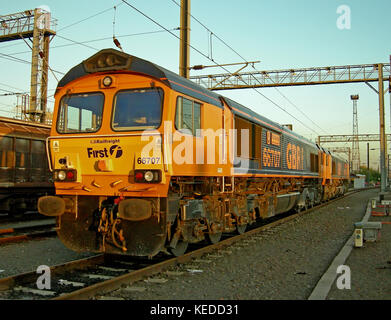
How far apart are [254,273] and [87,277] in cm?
282

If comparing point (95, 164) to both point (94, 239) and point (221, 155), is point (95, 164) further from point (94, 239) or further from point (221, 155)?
point (221, 155)

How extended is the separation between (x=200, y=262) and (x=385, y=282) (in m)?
3.21

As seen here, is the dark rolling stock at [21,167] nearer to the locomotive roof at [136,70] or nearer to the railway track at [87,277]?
the locomotive roof at [136,70]

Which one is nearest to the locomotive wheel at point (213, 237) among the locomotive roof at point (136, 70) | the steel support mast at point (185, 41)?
the locomotive roof at point (136, 70)

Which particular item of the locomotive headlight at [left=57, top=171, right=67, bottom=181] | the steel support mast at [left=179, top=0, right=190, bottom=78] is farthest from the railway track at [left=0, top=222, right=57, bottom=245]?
the steel support mast at [left=179, top=0, right=190, bottom=78]

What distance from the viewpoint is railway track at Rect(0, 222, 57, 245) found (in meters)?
9.95

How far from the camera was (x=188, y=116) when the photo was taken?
7590mm

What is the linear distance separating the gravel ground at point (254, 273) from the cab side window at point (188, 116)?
2.56 m

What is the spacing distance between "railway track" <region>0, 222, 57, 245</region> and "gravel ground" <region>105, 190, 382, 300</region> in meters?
5.08

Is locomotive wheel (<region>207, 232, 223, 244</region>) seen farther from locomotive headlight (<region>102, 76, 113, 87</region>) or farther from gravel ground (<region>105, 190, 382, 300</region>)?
locomotive headlight (<region>102, 76, 113, 87</region>)

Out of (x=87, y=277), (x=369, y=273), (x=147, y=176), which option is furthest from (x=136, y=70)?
(x=369, y=273)

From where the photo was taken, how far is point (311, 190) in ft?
66.2
